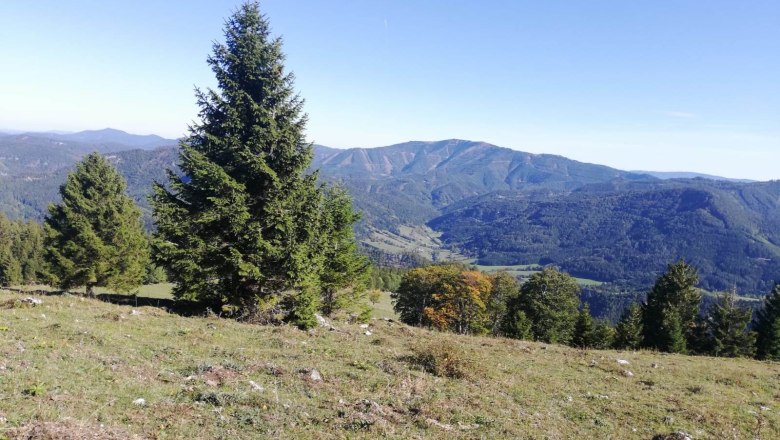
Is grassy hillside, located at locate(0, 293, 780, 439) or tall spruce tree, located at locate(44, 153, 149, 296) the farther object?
tall spruce tree, located at locate(44, 153, 149, 296)

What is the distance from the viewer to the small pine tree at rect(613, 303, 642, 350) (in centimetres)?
4622

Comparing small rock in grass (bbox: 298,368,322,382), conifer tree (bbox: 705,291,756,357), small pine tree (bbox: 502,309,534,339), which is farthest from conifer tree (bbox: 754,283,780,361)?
small rock in grass (bbox: 298,368,322,382)

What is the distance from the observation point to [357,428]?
8750mm

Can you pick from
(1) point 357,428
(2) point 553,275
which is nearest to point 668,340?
(2) point 553,275

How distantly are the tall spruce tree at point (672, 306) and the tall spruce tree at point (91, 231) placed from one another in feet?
181

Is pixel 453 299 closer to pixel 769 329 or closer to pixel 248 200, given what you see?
pixel 769 329

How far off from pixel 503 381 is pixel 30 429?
39.8ft

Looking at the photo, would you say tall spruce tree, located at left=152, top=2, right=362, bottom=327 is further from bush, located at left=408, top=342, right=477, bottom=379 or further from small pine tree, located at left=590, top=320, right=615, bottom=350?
small pine tree, located at left=590, top=320, right=615, bottom=350

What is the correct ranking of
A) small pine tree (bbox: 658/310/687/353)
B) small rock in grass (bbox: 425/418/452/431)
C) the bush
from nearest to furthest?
small rock in grass (bbox: 425/418/452/431) < the bush < small pine tree (bbox: 658/310/687/353)

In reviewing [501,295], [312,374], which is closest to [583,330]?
[501,295]

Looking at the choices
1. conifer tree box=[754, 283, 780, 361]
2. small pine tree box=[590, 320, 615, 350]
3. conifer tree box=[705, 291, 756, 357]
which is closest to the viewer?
conifer tree box=[754, 283, 780, 361]

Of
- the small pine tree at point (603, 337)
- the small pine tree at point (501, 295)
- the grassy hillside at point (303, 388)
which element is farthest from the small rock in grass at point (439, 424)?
the small pine tree at point (501, 295)

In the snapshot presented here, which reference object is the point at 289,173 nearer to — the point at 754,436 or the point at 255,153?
the point at 255,153

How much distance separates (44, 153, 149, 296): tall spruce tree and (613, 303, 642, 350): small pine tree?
52161mm
